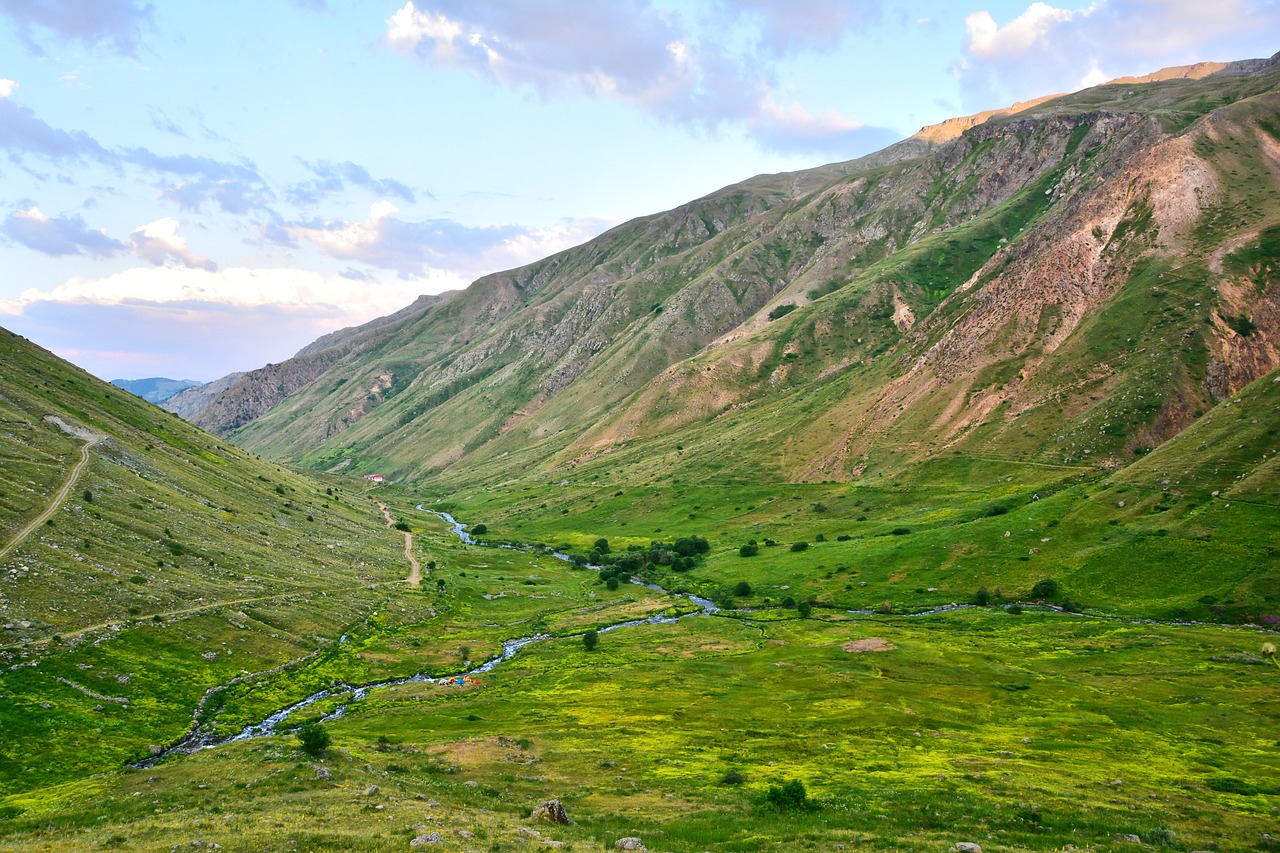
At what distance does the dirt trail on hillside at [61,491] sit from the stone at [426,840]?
64728 mm

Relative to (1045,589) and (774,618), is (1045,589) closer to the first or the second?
(1045,589)

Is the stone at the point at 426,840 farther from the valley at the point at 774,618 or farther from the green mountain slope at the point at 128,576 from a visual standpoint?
the green mountain slope at the point at 128,576

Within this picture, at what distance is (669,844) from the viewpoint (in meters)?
31.8

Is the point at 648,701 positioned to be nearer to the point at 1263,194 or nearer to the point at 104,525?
the point at 104,525

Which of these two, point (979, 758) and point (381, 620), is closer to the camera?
point (979, 758)

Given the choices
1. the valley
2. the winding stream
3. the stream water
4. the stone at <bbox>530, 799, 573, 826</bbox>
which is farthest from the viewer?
Result: the winding stream

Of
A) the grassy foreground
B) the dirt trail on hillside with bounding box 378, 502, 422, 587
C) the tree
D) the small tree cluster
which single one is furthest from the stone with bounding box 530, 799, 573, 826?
the small tree cluster

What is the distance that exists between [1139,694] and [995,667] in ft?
45.1

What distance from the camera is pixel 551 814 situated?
116 ft

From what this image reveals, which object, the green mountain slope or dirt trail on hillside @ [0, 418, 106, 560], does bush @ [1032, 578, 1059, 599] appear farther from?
dirt trail on hillside @ [0, 418, 106, 560]

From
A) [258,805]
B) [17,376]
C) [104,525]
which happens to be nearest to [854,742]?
[258,805]

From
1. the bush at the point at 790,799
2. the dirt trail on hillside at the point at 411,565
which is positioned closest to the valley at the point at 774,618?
the bush at the point at 790,799

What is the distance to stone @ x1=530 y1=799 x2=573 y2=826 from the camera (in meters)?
35.0

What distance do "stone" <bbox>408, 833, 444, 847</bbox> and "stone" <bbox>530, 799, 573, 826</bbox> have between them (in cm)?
718
